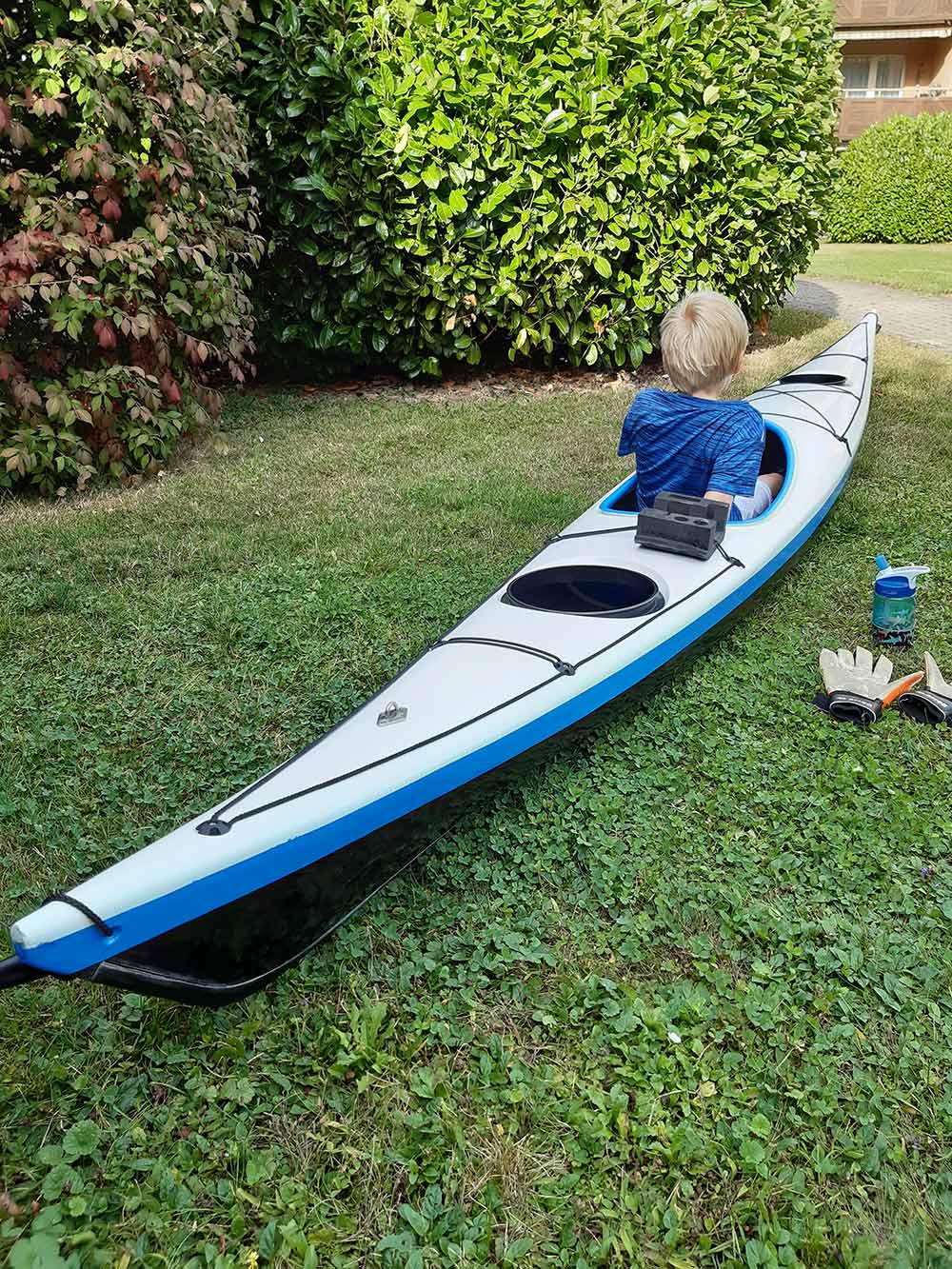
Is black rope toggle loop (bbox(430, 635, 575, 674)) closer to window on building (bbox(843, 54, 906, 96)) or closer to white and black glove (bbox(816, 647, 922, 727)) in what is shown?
white and black glove (bbox(816, 647, 922, 727))

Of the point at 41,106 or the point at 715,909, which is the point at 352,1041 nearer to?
the point at 715,909

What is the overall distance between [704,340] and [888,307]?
8.51 meters

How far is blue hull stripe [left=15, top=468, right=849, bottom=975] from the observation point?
174 centimetres

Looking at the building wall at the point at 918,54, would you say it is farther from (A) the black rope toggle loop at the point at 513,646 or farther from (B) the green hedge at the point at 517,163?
(A) the black rope toggle loop at the point at 513,646

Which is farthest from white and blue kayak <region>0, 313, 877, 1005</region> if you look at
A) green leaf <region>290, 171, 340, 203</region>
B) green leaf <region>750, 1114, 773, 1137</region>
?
green leaf <region>290, 171, 340, 203</region>

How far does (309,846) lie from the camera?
2.06m

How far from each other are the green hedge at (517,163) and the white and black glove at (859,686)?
4476mm

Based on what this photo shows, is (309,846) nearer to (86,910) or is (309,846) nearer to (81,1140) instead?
(86,910)

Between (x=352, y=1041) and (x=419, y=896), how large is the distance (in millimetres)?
485

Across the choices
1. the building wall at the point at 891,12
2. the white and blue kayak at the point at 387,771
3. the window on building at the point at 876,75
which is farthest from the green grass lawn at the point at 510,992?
the window on building at the point at 876,75

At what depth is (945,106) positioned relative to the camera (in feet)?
80.5

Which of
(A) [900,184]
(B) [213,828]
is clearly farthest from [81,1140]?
(A) [900,184]

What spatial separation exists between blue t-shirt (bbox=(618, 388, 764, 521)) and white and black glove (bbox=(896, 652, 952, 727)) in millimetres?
902

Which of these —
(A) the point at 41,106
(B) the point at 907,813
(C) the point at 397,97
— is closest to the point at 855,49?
(C) the point at 397,97
